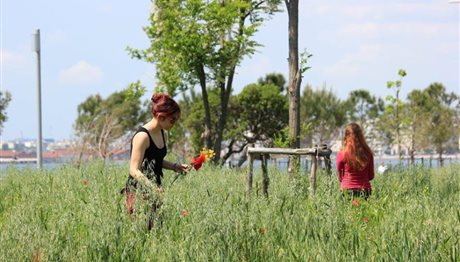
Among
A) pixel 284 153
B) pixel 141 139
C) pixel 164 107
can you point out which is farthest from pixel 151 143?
pixel 284 153

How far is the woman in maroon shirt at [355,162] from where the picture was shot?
927 cm

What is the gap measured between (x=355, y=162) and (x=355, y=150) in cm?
14

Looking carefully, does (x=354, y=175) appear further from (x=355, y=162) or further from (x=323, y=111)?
(x=323, y=111)

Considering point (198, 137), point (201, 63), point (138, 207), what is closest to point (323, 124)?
point (198, 137)

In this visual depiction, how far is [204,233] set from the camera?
537 cm

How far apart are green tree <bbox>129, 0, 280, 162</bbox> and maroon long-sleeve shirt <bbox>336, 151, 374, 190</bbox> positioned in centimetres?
1759

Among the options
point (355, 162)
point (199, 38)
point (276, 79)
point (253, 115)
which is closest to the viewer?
point (355, 162)

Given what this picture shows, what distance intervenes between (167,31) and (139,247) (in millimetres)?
22295

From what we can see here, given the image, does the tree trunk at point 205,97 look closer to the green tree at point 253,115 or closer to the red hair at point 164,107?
the green tree at point 253,115

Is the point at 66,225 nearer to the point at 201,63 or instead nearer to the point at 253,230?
the point at 253,230

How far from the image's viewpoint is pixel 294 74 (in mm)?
12797

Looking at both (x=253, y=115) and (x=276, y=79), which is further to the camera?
(x=276, y=79)

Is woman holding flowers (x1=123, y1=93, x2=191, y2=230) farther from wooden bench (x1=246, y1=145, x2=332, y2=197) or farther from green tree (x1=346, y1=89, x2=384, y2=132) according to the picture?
green tree (x1=346, y1=89, x2=384, y2=132)

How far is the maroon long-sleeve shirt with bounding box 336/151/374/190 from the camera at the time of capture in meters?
9.34
